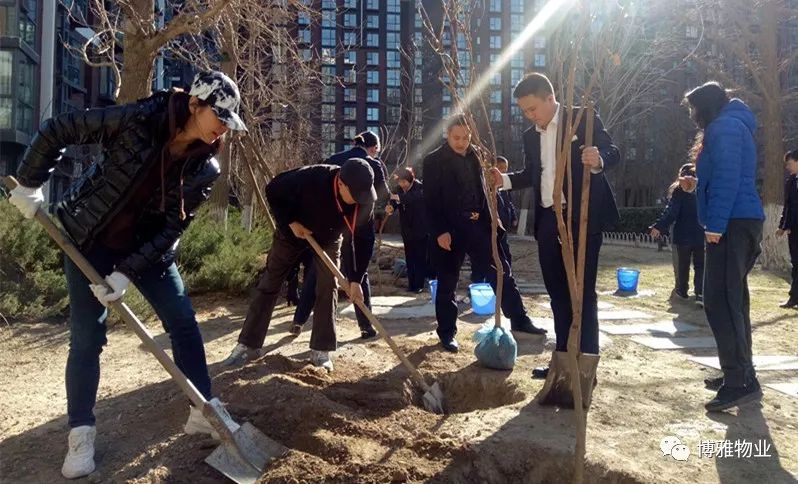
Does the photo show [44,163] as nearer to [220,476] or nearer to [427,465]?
[220,476]

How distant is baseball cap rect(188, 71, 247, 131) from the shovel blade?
1240mm

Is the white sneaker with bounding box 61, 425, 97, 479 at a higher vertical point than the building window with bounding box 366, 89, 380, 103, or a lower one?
lower

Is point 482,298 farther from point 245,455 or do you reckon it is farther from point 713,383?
point 245,455

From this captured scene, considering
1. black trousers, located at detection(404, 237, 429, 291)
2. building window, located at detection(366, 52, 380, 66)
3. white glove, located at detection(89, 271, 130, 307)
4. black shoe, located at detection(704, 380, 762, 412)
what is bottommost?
black trousers, located at detection(404, 237, 429, 291)

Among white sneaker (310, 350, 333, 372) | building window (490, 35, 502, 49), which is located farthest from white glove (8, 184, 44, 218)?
building window (490, 35, 502, 49)

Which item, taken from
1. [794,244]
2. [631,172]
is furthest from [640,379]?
[631,172]

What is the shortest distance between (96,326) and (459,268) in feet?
8.42

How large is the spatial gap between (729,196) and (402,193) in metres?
5.71

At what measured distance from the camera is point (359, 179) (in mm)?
3289

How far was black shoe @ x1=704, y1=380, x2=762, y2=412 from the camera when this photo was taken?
3.10 meters

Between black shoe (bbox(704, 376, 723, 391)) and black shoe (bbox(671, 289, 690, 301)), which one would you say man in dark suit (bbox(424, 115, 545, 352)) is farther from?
black shoe (bbox(671, 289, 690, 301))

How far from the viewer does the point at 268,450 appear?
257 cm

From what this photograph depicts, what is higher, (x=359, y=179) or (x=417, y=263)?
(x=359, y=179)

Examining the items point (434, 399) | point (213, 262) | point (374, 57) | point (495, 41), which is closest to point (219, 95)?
point (434, 399)
